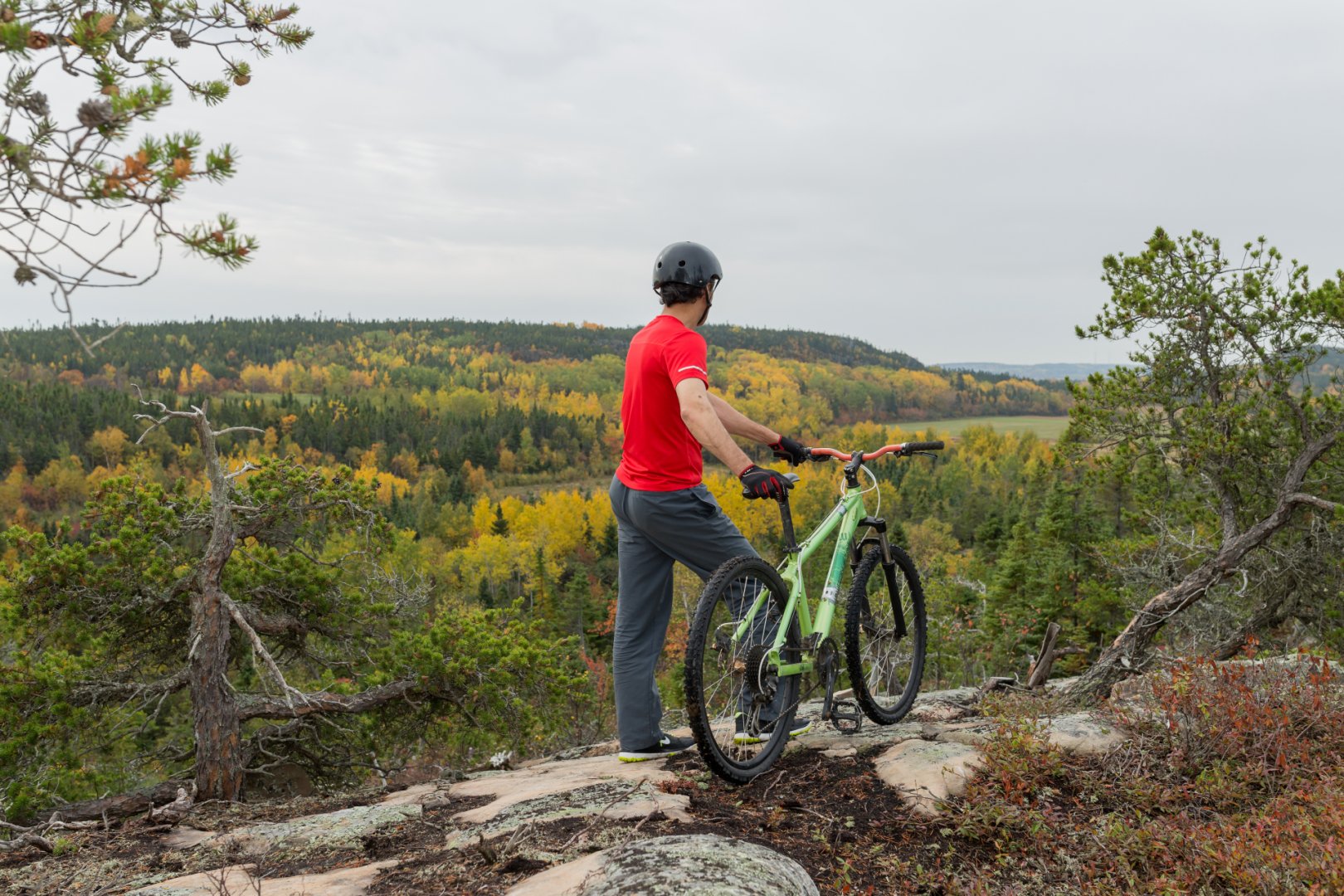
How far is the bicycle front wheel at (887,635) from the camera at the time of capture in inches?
201

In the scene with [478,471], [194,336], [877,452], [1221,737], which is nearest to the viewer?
[1221,737]

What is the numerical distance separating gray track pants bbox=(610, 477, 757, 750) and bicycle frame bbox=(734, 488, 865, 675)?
302 mm

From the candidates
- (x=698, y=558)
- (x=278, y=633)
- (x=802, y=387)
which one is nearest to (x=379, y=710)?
(x=278, y=633)

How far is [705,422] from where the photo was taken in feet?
13.2

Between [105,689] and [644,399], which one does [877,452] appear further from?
[105,689]

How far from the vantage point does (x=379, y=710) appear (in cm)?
1070

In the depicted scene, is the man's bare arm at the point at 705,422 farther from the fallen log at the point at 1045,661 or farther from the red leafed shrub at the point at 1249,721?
the fallen log at the point at 1045,661

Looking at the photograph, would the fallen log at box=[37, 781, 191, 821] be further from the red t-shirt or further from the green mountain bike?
the red t-shirt

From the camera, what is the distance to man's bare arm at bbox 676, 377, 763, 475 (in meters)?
3.97

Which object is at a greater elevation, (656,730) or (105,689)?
(656,730)

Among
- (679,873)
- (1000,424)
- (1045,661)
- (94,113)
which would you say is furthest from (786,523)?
(1000,424)

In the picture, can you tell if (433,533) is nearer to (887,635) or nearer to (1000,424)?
(887,635)

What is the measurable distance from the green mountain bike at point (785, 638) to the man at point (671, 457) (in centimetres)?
30

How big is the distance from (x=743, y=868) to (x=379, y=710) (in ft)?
29.4
